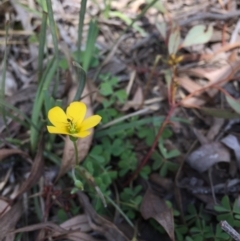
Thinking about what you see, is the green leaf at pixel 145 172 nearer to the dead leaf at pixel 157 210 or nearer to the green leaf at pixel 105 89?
the dead leaf at pixel 157 210

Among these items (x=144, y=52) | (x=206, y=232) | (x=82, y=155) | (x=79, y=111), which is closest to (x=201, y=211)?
(x=206, y=232)

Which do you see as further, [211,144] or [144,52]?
[144,52]

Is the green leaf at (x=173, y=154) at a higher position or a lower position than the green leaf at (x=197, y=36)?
lower

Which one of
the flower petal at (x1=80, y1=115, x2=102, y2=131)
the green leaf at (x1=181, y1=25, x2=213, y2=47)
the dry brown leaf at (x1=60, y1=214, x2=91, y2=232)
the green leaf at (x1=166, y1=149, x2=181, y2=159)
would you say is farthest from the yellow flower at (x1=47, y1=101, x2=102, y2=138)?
the green leaf at (x1=181, y1=25, x2=213, y2=47)

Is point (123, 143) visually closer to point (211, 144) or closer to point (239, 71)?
point (211, 144)

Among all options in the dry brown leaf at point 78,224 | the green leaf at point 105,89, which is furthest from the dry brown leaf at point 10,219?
the green leaf at point 105,89

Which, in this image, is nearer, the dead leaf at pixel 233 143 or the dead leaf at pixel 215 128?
the dead leaf at pixel 233 143
